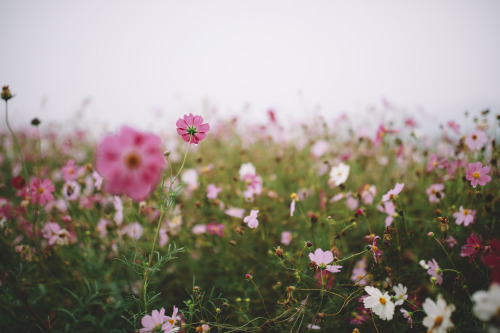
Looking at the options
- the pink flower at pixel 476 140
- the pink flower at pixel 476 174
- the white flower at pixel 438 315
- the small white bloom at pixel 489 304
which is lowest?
the white flower at pixel 438 315

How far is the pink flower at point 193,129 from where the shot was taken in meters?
0.86

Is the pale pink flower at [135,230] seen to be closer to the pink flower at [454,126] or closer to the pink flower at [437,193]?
the pink flower at [437,193]

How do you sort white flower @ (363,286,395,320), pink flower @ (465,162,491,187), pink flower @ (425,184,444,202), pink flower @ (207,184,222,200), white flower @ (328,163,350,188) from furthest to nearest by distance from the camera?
pink flower @ (207,184,222,200), white flower @ (328,163,350,188), pink flower @ (425,184,444,202), pink flower @ (465,162,491,187), white flower @ (363,286,395,320)

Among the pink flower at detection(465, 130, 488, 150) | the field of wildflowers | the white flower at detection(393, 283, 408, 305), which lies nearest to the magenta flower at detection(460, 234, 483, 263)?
the field of wildflowers

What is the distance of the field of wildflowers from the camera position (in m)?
0.84

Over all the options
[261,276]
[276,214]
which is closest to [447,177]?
[276,214]

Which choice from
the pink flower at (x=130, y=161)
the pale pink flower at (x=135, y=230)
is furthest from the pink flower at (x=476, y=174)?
the pale pink flower at (x=135, y=230)

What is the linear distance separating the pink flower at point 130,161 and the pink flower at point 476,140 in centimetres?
151

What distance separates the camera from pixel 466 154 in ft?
4.47

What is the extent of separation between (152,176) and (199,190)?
4.03 ft

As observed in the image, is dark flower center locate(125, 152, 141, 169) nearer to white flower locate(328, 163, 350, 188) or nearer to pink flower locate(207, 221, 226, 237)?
pink flower locate(207, 221, 226, 237)

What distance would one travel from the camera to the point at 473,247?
2.97 ft

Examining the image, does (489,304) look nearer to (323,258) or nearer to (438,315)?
(438,315)

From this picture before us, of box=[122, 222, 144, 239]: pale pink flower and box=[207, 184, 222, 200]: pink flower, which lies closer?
box=[122, 222, 144, 239]: pale pink flower
